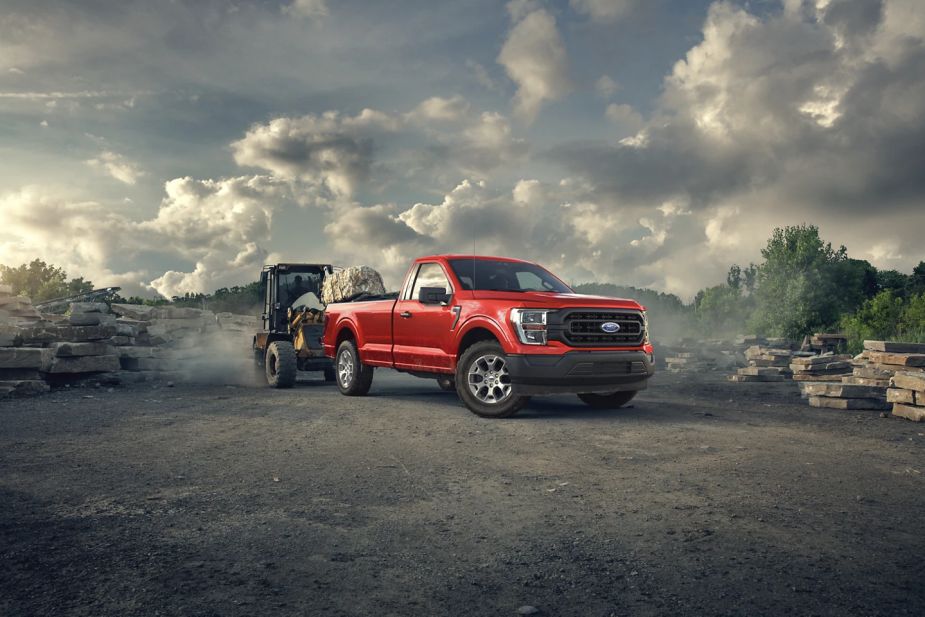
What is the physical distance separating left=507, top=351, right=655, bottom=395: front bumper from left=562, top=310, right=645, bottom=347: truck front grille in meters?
0.20

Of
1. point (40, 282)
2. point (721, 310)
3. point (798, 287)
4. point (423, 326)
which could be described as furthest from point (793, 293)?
point (40, 282)

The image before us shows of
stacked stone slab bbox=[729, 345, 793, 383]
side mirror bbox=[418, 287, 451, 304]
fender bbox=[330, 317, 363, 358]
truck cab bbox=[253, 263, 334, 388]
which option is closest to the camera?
side mirror bbox=[418, 287, 451, 304]

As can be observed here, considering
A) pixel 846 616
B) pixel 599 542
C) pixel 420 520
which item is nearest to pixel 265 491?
pixel 420 520

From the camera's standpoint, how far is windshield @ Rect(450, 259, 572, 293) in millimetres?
10617

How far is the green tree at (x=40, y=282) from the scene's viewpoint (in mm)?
60531

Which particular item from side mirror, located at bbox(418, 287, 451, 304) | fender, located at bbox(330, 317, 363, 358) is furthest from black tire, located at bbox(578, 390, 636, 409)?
fender, located at bbox(330, 317, 363, 358)

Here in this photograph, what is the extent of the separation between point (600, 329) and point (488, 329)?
1636mm

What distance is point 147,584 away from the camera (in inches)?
147

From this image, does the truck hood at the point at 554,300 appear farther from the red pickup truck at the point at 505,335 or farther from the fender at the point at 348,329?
the fender at the point at 348,329

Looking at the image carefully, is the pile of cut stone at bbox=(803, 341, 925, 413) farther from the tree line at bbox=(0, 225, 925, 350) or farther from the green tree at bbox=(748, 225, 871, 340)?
the green tree at bbox=(748, 225, 871, 340)

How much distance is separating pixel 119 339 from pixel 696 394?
1769cm

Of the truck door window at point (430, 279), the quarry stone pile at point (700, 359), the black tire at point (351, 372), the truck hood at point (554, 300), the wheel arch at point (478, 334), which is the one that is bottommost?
the quarry stone pile at point (700, 359)

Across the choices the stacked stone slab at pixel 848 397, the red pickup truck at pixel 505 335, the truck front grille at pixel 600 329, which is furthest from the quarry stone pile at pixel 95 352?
the stacked stone slab at pixel 848 397

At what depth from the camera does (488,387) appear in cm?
969
